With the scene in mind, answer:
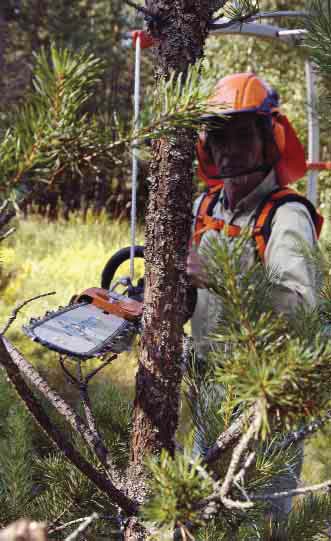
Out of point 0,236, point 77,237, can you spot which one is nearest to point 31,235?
point 77,237

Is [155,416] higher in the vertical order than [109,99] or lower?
lower

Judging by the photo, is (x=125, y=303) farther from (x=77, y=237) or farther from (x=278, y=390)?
(x=77, y=237)

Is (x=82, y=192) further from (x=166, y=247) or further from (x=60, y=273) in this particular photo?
(x=166, y=247)

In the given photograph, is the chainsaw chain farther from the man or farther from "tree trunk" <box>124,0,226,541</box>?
the man

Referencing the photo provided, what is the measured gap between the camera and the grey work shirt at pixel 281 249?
978 millimetres

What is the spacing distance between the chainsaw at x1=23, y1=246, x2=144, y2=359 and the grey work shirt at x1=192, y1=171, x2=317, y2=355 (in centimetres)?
12

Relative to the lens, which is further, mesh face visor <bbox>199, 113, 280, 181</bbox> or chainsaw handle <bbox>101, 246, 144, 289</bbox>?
mesh face visor <bbox>199, 113, 280, 181</bbox>

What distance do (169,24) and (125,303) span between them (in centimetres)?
41

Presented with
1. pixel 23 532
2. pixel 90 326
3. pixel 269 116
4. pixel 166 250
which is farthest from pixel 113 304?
pixel 269 116

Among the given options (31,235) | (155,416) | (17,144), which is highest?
(17,144)

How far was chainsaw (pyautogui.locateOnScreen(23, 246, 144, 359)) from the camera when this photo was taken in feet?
2.40

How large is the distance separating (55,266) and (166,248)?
13.2 ft

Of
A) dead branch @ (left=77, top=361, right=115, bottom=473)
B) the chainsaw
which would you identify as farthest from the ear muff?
dead branch @ (left=77, top=361, right=115, bottom=473)

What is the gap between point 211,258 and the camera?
1.79ft
